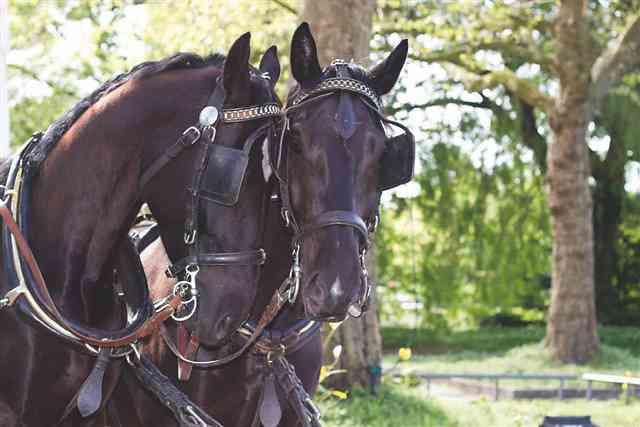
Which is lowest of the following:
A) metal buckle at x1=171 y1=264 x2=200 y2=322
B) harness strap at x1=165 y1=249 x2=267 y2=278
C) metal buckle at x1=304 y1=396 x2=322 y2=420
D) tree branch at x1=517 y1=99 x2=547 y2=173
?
metal buckle at x1=304 y1=396 x2=322 y2=420

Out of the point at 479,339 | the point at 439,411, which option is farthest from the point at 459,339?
the point at 439,411

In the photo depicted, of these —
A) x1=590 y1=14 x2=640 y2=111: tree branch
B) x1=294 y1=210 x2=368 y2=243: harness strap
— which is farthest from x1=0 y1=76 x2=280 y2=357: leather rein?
x1=590 y1=14 x2=640 y2=111: tree branch

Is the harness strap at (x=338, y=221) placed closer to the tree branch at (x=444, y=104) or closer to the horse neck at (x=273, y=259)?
the horse neck at (x=273, y=259)

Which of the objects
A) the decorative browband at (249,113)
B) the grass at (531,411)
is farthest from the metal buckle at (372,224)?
the grass at (531,411)

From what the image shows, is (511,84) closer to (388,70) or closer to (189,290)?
(388,70)

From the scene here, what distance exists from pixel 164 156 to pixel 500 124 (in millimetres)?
14366

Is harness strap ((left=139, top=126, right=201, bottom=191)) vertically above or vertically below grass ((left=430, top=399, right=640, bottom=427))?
above

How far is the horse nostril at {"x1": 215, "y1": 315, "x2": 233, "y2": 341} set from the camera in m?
2.72

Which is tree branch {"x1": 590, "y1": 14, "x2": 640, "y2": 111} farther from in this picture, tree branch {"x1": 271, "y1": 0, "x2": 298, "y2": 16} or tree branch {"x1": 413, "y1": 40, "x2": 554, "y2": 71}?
→ tree branch {"x1": 271, "y1": 0, "x2": 298, "y2": 16}

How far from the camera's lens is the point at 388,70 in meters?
3.00

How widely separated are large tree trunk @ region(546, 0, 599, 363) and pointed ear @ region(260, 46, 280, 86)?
10522 mm

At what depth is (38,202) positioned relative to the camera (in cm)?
279

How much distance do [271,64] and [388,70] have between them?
0.43 m

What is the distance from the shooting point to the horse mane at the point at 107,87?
2836mm
